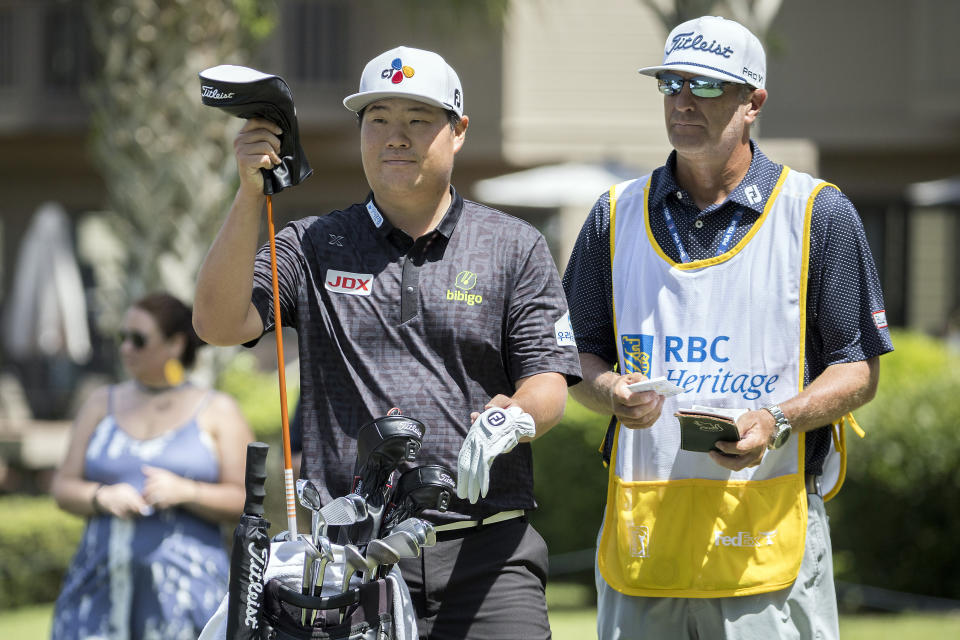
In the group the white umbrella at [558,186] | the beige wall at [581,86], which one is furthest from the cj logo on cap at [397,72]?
the beige wall at [581,86]

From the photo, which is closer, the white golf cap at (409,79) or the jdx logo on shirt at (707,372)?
the white golf cap at (409,79)

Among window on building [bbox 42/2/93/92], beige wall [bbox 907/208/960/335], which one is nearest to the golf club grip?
window on building [bbox 42/2/93/92]

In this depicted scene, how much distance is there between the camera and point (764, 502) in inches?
126

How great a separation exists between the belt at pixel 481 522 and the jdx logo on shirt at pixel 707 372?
0.52 metres

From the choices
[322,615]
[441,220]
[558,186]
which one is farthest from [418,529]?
[558,186]

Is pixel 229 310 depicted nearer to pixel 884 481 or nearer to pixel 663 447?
pixel 663 447

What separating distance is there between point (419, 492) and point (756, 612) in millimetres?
1033

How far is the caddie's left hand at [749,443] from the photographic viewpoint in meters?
3.02

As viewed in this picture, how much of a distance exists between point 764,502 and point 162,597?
2.34 m

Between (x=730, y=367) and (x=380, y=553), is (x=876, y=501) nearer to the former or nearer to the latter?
(x=730, y=367)

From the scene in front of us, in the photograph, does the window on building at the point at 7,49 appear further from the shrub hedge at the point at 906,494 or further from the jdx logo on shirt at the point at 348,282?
the jdx logo on shirt at the point at 348,282

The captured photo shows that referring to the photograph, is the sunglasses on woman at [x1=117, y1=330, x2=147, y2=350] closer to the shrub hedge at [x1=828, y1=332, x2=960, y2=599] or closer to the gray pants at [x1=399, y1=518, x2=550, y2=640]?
the gray pants at [x1=399, y1=518, x2=550, y2=640]

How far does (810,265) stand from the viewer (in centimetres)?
324

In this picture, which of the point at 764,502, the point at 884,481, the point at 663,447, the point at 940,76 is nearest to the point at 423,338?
the point at 663,447
